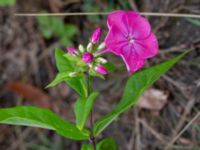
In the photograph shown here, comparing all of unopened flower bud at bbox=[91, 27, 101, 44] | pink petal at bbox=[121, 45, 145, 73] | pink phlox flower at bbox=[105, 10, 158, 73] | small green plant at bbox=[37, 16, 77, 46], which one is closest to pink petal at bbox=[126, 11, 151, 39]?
pink phlox flower at bbox=[105, 10, 158, 73]

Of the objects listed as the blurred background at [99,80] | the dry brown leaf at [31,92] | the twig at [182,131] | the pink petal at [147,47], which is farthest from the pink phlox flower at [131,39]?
the dry brown leaf at [31,92]

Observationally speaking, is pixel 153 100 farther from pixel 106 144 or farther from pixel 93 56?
pixel 93 56

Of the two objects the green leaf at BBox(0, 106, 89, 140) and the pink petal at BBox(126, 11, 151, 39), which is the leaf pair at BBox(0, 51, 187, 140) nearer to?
the green leaf at BBox(0, 106, 89, 140)

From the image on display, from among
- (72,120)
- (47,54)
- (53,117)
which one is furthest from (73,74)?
(47,54)

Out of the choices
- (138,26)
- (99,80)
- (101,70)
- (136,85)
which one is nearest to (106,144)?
(136,85)

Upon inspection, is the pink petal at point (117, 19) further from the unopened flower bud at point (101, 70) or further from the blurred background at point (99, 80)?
the blurred background at point (99, 80)

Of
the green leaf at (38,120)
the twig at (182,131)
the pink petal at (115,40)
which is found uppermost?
the pink petal at (115,40)
